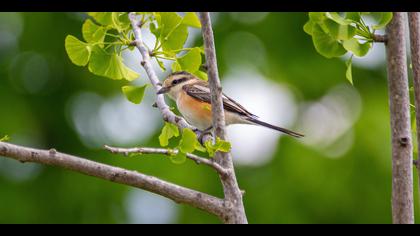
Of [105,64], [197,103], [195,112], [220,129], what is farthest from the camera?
[197,103]

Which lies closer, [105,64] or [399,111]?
[399,111]

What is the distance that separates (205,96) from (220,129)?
146 inches

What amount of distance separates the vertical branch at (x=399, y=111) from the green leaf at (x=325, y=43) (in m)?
0.28

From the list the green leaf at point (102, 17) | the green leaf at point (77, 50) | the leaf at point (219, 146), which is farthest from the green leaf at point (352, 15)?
the green leaf at point (77, 50)

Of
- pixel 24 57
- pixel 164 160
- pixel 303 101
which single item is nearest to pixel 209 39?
pixel 164 160

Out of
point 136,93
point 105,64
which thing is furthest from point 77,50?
point 136,93

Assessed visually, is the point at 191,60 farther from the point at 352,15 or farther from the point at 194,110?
the point at 194,110

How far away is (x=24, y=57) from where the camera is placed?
35.7 feet

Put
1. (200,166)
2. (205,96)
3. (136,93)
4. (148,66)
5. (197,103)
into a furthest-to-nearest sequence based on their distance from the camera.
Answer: (200,166)
(205,96)
(197,103)
(136,93)
(148,66)

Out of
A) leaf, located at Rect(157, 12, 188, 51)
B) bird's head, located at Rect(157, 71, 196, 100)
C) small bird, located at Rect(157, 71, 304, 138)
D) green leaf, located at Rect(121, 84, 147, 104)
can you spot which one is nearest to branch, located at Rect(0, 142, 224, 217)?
leaf, located at Rect(157, 12, 188, 51)

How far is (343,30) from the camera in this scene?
267 cm

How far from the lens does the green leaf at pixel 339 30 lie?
2.65 m

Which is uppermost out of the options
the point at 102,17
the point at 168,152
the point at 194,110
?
the point at 102,17

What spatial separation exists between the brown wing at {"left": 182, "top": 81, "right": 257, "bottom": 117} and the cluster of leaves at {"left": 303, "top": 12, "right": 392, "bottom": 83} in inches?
136
